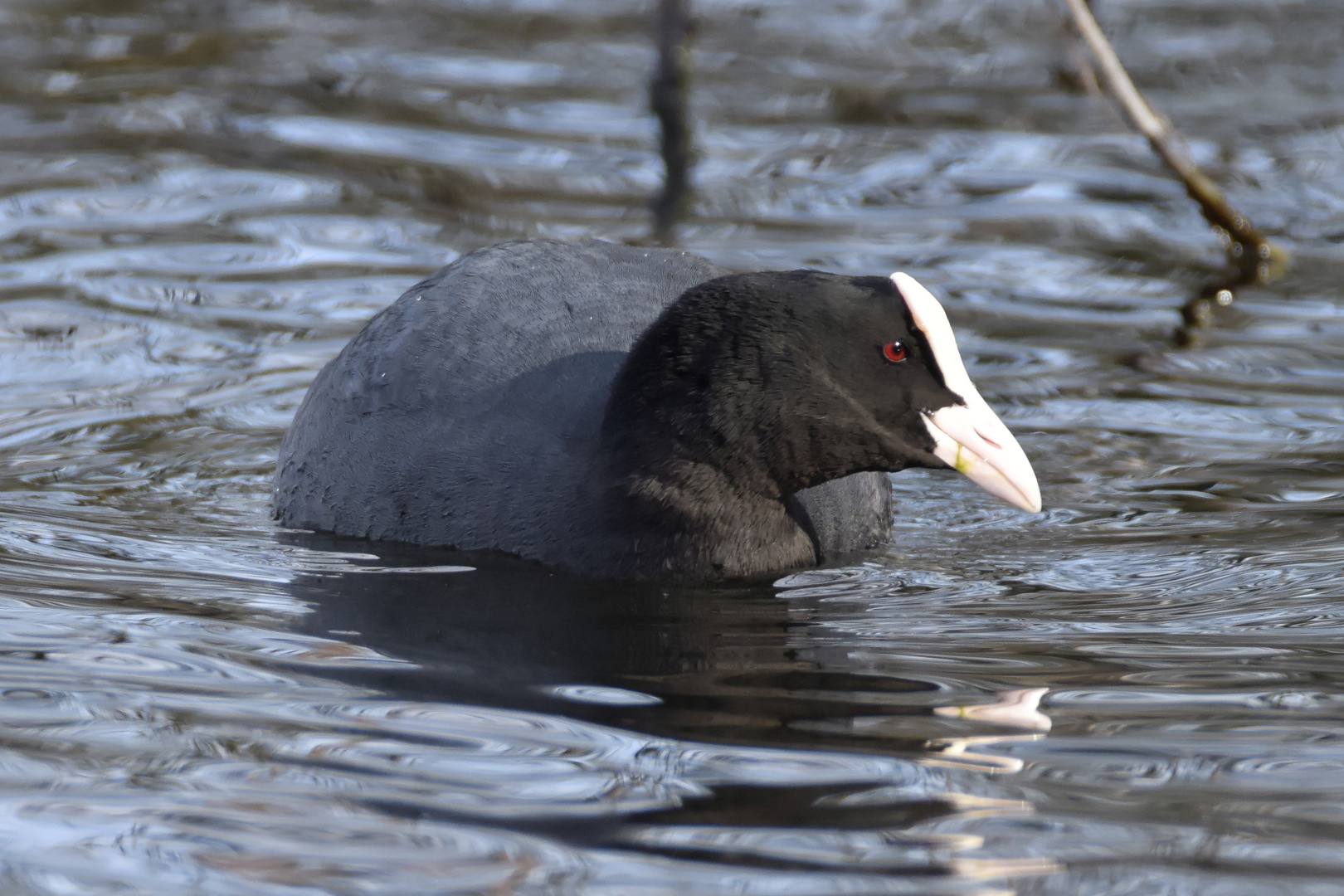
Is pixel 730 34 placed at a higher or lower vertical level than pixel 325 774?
higher

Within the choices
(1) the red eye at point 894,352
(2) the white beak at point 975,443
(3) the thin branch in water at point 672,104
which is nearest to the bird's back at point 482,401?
(1) the red eye at point 894,352

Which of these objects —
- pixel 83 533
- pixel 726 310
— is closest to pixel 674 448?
pixel 726 310

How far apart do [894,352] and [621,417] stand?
0.64m

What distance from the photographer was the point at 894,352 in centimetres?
429

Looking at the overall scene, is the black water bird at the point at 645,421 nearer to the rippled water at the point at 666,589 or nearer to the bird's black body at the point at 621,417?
the bird's black body at the point at 621,417

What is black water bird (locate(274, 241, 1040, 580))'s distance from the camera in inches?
169

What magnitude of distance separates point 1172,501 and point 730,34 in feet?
24.1

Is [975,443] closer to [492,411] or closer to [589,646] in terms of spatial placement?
[589,646]

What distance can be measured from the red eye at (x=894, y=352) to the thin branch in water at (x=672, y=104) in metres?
4.15

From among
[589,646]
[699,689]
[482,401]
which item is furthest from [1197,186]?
[699,689]

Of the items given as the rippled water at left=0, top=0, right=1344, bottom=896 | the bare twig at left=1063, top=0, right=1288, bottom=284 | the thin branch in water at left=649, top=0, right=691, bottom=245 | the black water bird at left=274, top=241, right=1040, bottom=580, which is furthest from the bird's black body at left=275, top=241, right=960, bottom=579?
the thin branch in water at left=649, top=0, right=691, bottom=245

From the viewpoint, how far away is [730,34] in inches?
474

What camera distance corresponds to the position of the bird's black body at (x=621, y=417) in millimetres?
4297

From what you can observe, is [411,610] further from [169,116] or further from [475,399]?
[169,116]
